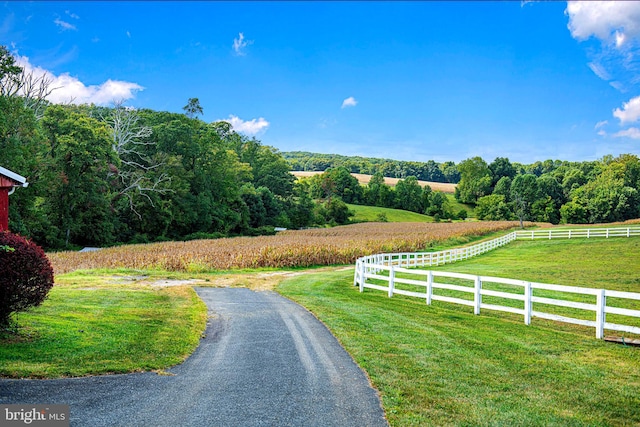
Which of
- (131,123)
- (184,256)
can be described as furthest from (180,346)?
(131,123)

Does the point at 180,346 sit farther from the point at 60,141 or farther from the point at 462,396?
the point at 60,141

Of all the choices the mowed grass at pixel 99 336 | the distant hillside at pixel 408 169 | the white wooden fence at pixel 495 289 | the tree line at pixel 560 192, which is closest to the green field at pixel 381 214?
the tree line at pixel 560 192

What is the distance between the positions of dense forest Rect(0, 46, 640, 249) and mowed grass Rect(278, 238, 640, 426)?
3179 centimetres

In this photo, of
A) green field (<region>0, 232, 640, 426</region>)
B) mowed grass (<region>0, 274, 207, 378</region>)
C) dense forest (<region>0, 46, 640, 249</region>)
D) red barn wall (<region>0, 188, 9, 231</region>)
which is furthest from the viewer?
dense forest (<region>0, 46, 640, 249</region>)

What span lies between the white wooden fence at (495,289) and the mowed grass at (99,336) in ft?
24.6

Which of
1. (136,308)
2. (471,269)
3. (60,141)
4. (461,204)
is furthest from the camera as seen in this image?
(461,204)

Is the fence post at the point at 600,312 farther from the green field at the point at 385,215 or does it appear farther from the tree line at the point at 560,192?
the green field at the point at 385,215

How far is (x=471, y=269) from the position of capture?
2914 cm

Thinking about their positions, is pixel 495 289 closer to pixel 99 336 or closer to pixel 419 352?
pixel 419 352

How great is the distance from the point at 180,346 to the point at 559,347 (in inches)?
312

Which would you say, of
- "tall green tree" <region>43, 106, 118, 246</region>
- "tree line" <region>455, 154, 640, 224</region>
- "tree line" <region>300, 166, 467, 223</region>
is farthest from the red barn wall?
"tree line" <region>300, 166, 467, 223</region>

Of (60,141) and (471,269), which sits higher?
(60,141)

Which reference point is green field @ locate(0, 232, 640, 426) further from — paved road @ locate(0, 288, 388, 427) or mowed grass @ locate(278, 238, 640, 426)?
paved road @ locate(0, 288, 388, 427)

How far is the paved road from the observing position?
626cm
